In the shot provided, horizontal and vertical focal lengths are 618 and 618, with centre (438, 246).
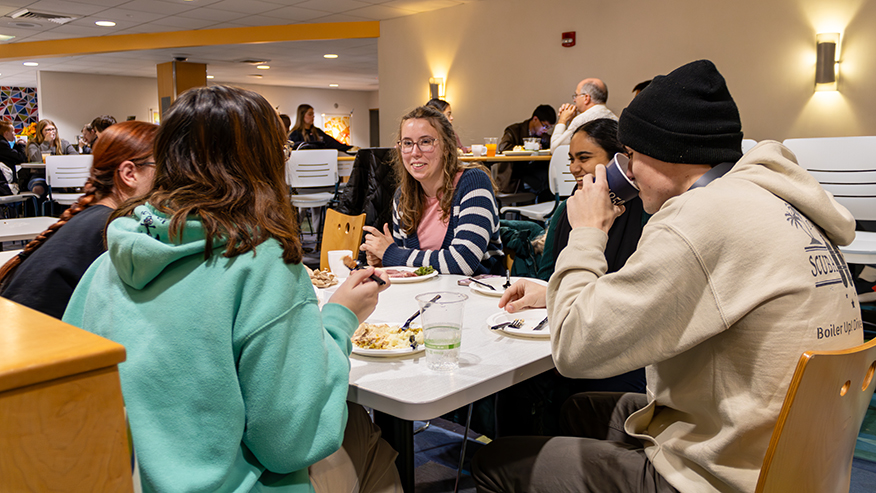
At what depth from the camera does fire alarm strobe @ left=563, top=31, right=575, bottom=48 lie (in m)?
7.11

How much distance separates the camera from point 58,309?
1354mm

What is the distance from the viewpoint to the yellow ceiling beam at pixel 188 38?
892 centimetres

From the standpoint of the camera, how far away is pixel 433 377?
3.72 feet

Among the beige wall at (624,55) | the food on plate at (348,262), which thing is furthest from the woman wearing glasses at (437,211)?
the beige wall at (624,55)

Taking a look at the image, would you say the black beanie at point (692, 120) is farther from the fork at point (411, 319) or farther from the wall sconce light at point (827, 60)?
the wall sconce light at point (827, 60)

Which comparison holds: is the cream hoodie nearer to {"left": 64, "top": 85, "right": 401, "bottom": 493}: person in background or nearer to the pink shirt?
{"left": 64, "top": 85, "right": 401, "bottom": 493}: person in background

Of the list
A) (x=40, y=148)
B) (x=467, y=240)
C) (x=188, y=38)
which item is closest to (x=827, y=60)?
(x=467, y=240)

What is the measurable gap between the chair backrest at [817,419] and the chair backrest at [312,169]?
5502 millimetres

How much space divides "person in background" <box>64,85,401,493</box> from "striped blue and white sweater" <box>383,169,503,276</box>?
45.8 inches

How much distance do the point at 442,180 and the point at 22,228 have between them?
2.33m

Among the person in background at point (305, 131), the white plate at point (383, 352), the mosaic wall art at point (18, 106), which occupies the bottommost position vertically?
the white plate at point (383, 352)

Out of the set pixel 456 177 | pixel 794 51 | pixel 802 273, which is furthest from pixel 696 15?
→ pixel 802 273

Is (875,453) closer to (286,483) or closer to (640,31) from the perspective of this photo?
(286,483)

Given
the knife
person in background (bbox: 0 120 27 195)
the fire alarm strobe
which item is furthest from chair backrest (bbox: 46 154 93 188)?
the knife
